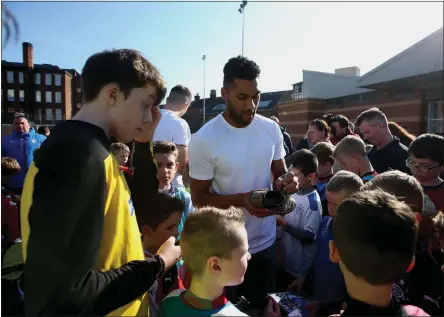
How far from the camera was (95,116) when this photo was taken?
4.08 ft

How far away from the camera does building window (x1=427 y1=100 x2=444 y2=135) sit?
632 inches

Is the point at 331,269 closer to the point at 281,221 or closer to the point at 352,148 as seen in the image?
the point at 281,221

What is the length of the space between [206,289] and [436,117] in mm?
18249

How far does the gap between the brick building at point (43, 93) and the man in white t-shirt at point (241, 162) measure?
6118cm

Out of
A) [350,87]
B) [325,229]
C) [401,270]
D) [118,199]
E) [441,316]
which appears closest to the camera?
[118,199]

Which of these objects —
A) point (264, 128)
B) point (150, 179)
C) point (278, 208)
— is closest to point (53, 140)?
point (150, 179)

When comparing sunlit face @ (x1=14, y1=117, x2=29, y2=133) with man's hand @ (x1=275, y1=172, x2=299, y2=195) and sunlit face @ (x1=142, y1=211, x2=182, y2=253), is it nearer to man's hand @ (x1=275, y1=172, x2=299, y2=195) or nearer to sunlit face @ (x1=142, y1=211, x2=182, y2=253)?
sunlit face @ (x1=142, y1=211, x2=182, y2=253)

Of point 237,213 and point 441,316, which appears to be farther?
point 441,316

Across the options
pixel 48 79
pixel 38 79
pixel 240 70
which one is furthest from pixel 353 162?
pixel 48 79

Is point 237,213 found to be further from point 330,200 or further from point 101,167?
point 330,200

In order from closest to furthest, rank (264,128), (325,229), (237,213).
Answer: (237,213), (264,128), (325,229)

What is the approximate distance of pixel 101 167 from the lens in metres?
1.08

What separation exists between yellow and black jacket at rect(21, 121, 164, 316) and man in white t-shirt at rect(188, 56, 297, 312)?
1253mm

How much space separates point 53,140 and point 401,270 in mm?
1306
